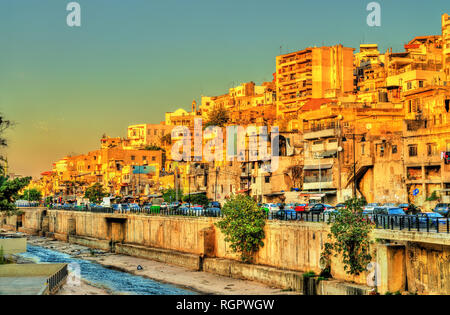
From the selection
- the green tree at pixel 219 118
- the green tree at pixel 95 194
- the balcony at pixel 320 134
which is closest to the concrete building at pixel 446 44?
the balcony at pixel 320 134

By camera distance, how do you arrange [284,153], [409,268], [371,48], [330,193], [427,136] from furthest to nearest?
[371,48] < [284,153] < [330,193] < [427,136] < [409,268]

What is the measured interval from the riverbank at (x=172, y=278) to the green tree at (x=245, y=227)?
273cm

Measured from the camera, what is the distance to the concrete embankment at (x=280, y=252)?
118 feet

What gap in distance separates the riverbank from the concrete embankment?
0.92m

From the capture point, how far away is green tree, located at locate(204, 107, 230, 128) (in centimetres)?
15762

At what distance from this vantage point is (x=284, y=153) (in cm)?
10319

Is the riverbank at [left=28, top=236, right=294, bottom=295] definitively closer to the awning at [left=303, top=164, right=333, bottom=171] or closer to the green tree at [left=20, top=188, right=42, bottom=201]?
the awning at [left=303, top=164, right=333, bottom=171]

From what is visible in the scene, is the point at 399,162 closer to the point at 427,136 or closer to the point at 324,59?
the point at 427,136

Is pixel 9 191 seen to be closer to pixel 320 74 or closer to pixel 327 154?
pixel 327 154

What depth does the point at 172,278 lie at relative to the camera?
57.2 metres

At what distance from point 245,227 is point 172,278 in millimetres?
9884
